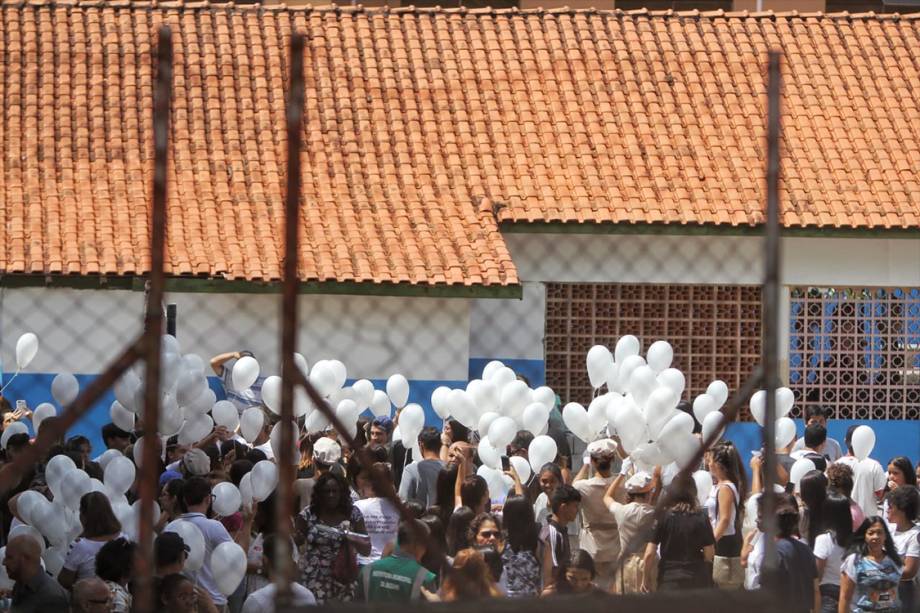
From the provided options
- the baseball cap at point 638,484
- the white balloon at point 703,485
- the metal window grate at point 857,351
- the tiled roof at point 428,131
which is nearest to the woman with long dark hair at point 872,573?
the baseball cap at point 638,484

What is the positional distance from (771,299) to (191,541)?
125 inches

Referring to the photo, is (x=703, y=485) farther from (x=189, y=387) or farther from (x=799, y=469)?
(x=189, y=387)

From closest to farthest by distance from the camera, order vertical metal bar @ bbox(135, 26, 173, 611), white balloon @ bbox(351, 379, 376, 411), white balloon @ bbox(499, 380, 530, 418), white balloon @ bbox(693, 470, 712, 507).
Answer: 1. vertical metal bar @ bbox(135, 26, 173, 611)
2. white balloon @ bbox(693, 470, 712, 507)
3. white balloon @ bbox(499, 380, 530, 418)
4. white balloon @ bbox(351, 379, 376, 411)

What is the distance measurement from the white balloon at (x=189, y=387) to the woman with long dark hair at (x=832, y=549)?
3395mm

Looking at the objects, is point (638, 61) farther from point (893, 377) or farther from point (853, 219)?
point (893, 377)

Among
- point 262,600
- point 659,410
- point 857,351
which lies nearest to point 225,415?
point 659,410

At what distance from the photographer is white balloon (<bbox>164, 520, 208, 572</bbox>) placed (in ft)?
21.2

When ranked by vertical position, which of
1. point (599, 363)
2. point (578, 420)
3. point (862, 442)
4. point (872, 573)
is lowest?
point (872, 573)

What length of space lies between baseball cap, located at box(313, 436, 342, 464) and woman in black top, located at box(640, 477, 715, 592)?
2.07 metres

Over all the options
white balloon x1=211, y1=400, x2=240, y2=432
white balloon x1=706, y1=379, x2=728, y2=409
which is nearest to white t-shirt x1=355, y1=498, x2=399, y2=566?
white balloon x1=211, y1=400, x2=240, y2=432

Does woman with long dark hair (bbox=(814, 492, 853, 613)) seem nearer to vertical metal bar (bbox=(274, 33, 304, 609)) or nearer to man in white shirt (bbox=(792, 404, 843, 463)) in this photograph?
man in white shirt (bbox=(792, 404, 843, 463))

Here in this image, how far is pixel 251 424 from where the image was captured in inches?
375

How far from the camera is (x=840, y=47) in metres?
16.6

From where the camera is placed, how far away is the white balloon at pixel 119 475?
7414 mm
